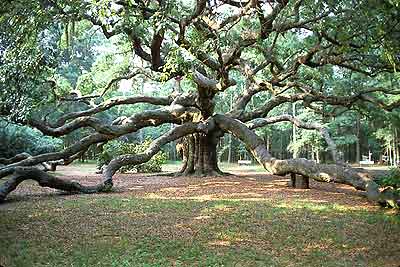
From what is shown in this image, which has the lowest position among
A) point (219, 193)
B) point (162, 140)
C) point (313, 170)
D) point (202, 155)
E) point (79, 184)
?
point (219, 193)

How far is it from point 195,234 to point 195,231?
17cm

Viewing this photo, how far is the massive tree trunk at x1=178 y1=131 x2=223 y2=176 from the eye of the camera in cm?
1555

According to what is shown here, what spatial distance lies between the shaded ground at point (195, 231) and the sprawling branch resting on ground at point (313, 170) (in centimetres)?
39

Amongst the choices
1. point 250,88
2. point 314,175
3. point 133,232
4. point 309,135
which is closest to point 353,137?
point 309,135

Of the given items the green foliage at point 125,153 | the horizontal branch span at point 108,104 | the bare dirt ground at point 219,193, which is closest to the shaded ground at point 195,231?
the bare dirt ground at point 219,193

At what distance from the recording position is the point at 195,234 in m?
6.34

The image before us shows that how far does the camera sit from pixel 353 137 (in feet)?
118

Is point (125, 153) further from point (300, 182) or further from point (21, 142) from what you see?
point (300, 182)

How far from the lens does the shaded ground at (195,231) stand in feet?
17.3

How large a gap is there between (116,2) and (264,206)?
5061mm

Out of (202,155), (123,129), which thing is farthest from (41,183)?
(202,155)

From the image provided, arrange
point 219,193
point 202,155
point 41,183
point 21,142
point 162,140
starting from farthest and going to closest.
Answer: point 21,142 → point 202,155 → point 162,140 → point 219,193 → point 41,183

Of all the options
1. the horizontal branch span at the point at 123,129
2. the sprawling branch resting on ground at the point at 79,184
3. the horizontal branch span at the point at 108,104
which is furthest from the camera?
the horizontal branch span at the point at 108,104

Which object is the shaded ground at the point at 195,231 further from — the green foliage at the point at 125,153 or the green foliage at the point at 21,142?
the green foliage at the point at 125,153
